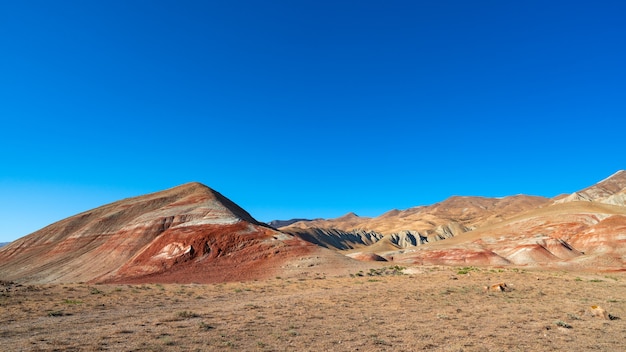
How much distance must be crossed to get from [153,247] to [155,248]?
1.94 feet

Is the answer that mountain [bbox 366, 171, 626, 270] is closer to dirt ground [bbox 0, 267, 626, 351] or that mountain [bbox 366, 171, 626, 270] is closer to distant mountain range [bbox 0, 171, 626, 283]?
distant mountain range [bbox 0, 171, 626, 283]

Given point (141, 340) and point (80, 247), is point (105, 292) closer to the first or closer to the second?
point (141, 340)

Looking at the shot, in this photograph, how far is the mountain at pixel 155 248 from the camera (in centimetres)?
4903

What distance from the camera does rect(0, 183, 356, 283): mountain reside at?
49.0 metres

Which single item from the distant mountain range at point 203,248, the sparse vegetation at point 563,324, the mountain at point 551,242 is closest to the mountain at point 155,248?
the distant mountain range at point 203,248

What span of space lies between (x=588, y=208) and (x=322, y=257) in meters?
84.0

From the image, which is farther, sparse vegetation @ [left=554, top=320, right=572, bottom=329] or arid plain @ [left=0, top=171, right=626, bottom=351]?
sparse vegetation @ [left=554, top=320, right=572, bottom=329]

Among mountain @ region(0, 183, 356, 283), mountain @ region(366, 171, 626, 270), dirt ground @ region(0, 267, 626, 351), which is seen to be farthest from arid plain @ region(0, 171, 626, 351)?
mountain @ region(366, 171, 626, 270)

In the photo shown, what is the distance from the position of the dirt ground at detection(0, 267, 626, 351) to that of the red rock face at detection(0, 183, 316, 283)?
22775 mm

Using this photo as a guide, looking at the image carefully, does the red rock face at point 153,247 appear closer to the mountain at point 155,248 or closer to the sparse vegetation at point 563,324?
the mountain at point 155,248

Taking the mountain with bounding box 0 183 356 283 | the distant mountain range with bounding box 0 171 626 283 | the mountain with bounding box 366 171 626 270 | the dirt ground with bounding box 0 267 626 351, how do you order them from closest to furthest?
the dirt ground with bounding box 0 267 626 351, the mountain with bounding box 0 183 356 283, the distant mountain range with bounding box 0 171 626 283, the mountain with bounding box 366 171 626 270

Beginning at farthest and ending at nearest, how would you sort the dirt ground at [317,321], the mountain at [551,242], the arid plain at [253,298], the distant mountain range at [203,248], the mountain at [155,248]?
the mountain at [551,242]
the distant mountain range at [203,248]
the mountain at [155,248]
the arid plain at [253,298]
the dirt ground at [317,321]

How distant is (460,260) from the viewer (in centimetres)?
7631

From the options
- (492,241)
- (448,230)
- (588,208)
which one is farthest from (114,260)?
(448,230)
